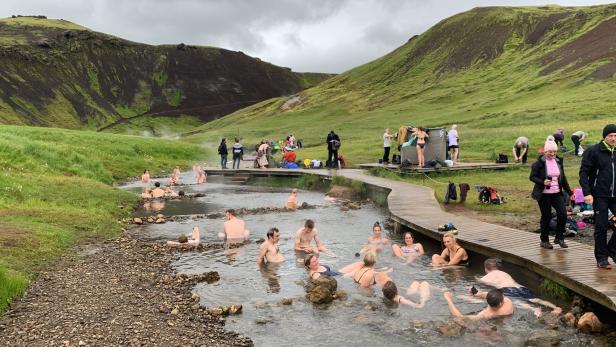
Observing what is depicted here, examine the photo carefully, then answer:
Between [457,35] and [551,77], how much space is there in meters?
49.4

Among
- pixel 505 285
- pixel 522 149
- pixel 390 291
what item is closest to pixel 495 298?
pixel 505 285

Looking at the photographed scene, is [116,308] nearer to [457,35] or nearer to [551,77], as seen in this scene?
[551,77]

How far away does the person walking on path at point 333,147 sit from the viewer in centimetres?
3223

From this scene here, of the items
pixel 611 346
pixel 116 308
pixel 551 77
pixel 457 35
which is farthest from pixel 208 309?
pixel 457 35

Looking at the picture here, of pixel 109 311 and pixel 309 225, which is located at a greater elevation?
pixel 309 225

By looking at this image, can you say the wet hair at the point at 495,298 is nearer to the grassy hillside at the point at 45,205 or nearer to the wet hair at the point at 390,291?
the wet hair at the point at 390,291

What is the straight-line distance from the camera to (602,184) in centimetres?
902

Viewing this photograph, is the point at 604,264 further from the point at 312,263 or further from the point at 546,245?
the point at 312,263

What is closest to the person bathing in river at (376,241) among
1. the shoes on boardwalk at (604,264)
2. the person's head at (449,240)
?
the person's head at (449,240)

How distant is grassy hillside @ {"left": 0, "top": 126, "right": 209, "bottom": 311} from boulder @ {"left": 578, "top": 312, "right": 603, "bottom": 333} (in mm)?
9381

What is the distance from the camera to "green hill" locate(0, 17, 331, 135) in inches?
5463

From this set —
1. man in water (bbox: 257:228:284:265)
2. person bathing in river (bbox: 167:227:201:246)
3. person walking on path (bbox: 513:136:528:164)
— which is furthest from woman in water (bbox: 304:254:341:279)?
person walking on path (bbox: 513:136:528:164)

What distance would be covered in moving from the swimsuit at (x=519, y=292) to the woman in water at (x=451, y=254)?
6.97ft

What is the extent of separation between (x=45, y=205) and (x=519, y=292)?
15.4 metres
